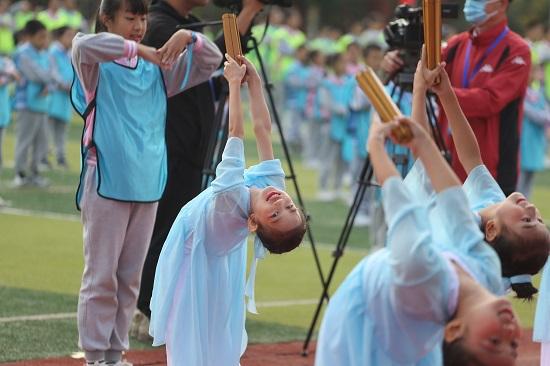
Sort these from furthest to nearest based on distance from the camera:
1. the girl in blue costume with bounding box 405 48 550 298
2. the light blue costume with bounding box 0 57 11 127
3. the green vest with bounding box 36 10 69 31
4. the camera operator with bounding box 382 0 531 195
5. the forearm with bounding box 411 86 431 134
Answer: the green vest with bounding box 36 10 69 31
the light blue costume with bounding box 0 57 11 127
the camera operator with bounding box 382 0 531 195
the forearm with bounding box 411 86 431 134
the girl in blue costume with bounding box 405 48 550 298

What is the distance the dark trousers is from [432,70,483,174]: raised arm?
2644 mm

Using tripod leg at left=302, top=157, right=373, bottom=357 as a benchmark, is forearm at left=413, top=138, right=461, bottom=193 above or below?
above

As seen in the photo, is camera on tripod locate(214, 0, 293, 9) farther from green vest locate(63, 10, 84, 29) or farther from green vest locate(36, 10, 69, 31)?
green vest locate(63, 10, 84, 29)

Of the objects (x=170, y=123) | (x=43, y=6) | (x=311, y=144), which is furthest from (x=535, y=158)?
(x=43, y=6)

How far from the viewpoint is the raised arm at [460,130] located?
4641mm

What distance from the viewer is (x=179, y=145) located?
712 cm

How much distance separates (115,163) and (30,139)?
879 centimetres

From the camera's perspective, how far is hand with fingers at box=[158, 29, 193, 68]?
19.0 ft

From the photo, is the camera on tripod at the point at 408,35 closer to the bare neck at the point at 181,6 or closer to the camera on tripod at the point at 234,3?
the camera on tripod at the point at 234,3

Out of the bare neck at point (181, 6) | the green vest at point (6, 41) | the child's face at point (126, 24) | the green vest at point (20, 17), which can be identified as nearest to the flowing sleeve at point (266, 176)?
the child's face at point (126, 24)

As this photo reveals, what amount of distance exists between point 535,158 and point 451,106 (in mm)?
9778

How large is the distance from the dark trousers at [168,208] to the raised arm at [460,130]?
264 cm

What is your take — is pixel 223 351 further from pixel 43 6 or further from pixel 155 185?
pixel 43 6

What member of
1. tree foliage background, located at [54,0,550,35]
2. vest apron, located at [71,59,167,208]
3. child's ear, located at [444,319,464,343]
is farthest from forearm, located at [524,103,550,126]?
tree foliage background, located at [54,0,550,35]
